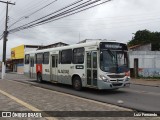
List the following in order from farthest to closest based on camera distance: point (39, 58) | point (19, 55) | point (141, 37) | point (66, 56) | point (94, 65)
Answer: point (141, 37) → point (19, 55) → point (39, 58) → point (66, 56) → point (94, 65)

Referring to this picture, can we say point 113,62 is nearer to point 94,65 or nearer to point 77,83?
point 94,65

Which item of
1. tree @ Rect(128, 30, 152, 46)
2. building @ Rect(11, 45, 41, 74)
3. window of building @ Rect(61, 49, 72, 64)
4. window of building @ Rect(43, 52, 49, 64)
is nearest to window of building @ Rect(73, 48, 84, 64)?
window of building @ Rect(61, 49, 72, 64)

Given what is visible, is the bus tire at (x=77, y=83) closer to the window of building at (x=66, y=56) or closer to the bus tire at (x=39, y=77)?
the window of building at (x=66, y=56)

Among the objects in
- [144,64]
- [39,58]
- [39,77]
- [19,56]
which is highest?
[19,56]

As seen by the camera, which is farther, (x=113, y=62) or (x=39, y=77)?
(x=39, y=77)

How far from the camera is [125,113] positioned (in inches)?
384

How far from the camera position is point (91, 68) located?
1659cm

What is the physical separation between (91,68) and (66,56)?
3692 millimetres

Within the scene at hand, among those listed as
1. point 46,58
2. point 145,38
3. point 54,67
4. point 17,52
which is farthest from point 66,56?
point 145,38

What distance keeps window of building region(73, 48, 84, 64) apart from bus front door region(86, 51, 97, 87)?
69 centimetres

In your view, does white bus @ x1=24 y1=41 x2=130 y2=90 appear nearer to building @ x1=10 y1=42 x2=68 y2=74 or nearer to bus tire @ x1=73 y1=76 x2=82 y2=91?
bus tire @ x1=73 y1=76 x2=82 y2=91

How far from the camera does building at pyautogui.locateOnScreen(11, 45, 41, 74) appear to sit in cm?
6631

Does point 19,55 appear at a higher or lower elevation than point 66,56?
higher

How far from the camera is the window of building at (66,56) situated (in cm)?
1929
